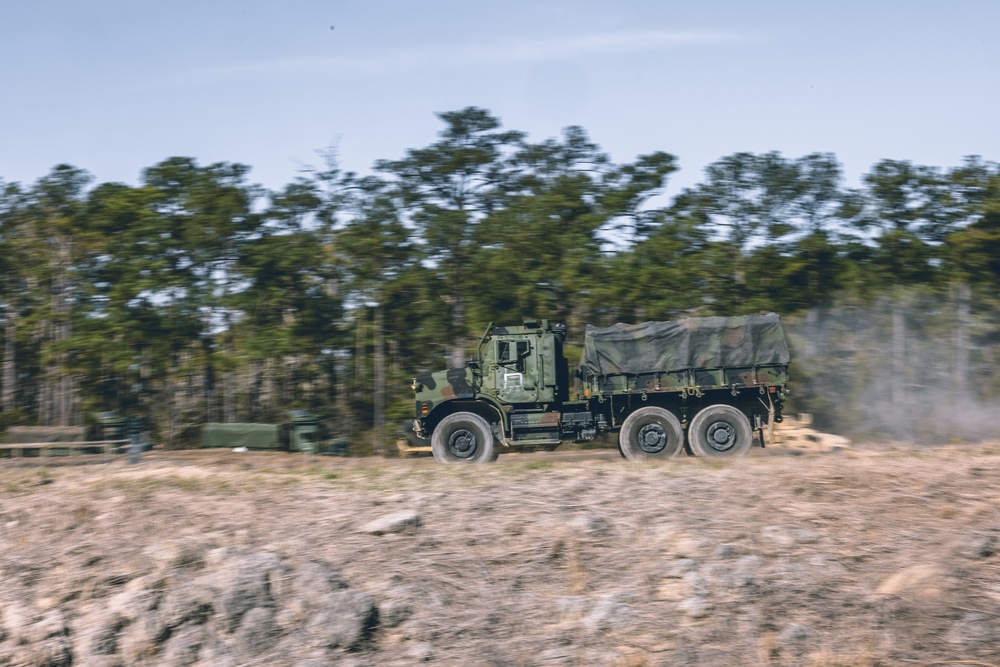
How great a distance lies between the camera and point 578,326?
2370 centimetres

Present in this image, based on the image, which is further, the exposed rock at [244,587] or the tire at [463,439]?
the tire at [463,439]

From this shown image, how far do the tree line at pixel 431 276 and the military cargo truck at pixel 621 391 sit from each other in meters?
6.58

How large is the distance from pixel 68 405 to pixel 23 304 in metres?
3.35

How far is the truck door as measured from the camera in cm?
1662

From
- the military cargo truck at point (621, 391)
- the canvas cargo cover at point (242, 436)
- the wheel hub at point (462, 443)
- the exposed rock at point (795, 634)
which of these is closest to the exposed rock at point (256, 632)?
the exposed rock at point (795, 634)

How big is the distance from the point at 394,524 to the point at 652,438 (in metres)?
→ 6.53

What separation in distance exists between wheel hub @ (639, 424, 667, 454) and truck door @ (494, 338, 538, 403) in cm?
196

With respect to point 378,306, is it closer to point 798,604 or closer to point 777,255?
point 777,255

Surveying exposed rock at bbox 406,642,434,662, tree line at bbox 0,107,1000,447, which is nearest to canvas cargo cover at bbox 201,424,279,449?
tree line at bbox 0,107,1000,447

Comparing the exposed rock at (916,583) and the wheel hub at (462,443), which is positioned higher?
the wheel hub at (462,443)

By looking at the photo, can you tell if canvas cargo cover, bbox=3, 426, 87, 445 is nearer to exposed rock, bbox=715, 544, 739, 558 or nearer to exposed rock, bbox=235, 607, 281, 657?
exposed rock, bbox=235, 607, 281, 657

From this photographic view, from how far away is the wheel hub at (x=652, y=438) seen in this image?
15.8 meters

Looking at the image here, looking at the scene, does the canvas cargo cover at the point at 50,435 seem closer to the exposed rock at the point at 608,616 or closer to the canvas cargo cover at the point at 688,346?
the canvas cargo cover at the point at 688,346

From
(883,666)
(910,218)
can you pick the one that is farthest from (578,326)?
(883,666)
